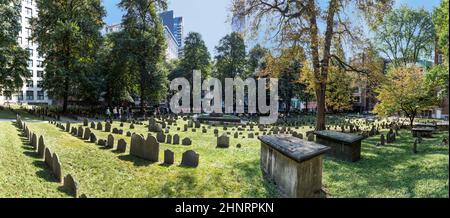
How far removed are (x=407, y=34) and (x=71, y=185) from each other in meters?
52.8

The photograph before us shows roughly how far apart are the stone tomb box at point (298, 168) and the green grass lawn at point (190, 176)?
1.60ft

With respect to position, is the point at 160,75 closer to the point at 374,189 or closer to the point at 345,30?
the point at 345,30

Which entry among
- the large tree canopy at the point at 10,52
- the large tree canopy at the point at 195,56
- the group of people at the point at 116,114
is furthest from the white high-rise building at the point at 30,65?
the group of people at the point at 116,114

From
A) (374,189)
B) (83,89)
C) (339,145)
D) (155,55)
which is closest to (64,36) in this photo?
(83,89)

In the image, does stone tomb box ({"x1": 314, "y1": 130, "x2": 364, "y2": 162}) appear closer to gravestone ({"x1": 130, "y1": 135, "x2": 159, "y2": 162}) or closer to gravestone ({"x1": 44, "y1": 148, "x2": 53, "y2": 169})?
gravestone ({"x1": 130, "y1": 135, "x2": 159, "y2": 162})

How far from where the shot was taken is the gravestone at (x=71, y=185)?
7555mm

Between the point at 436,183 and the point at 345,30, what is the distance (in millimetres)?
14180

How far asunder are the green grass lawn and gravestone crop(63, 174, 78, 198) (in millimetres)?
213

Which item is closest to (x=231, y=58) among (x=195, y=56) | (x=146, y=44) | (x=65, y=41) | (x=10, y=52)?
(x=195, y=56)

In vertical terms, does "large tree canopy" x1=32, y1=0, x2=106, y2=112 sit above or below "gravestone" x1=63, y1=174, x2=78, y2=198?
above

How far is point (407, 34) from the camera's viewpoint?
48219 millimetres

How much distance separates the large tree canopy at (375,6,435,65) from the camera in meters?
46.2

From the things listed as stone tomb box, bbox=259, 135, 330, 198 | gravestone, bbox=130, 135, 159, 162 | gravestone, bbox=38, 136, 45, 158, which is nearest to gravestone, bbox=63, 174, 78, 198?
gravestone, bbox=130, 135, 159, 162

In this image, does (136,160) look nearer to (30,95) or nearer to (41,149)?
(41,149)
